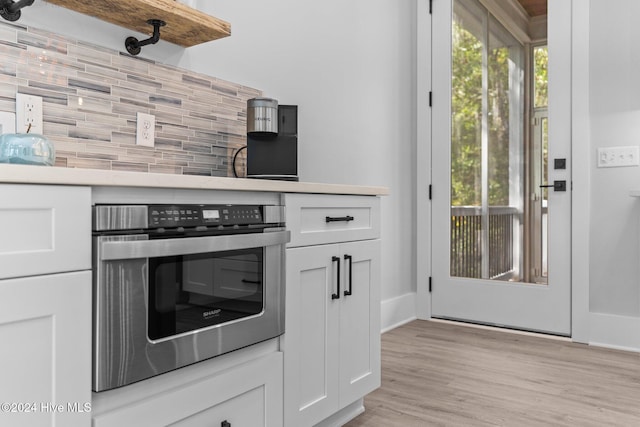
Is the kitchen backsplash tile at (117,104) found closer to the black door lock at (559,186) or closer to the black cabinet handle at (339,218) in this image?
the black cabinet handle at (339,218)

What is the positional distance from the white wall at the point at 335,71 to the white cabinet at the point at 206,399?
3.83 feet

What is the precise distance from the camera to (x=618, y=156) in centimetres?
301

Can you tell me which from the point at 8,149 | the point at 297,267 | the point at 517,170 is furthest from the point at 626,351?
the point at 8,149

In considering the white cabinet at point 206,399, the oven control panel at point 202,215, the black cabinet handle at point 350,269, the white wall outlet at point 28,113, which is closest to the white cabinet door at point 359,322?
the black cabinet handle at point 350,269

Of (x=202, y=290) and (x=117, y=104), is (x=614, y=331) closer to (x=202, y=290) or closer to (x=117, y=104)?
(x=202, y=290)

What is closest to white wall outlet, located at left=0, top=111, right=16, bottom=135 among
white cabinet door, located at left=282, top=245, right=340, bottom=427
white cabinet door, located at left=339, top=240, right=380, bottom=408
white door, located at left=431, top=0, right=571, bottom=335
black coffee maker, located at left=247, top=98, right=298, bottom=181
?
black coffee maker, located at left=247, top=98, right=298, bottom=181

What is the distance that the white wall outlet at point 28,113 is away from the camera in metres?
1.49

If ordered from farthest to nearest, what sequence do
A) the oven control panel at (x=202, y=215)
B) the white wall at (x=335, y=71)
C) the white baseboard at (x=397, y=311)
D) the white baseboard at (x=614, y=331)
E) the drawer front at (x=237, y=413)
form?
the white baseboard at (x=397, y=311) → the white baseboard at (x=614, y=331) → the white wall at (x=335, y=71) → the drawer front at (x=237, y=413) → the oven control panel at (x=202, y=215)

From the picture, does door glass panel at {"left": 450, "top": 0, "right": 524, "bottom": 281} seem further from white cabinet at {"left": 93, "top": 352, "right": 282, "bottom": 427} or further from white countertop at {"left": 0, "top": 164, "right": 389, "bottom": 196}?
white cabinet at {"left": 93, "top": 352, "right": 282, "bottom": 427}

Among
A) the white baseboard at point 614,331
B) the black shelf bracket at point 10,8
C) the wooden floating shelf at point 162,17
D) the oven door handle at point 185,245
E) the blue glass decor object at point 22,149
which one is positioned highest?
the wooden floating shelf at point 162,17

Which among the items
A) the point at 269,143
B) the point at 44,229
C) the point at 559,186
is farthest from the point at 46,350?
the point at 559,186

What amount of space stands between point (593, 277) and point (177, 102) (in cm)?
268

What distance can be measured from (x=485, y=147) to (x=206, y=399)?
2890 millimetres

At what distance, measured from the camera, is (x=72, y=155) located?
1622 mm
